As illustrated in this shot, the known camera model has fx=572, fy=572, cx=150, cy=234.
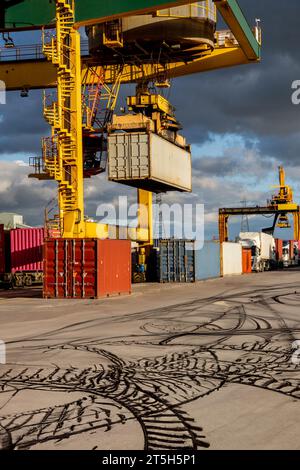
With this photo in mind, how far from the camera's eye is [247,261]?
201 ft

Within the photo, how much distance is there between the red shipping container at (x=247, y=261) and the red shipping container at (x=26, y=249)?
28.2 m

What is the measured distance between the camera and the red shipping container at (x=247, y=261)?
61.0 meters

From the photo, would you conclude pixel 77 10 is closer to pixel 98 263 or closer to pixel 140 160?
pixel 140 160

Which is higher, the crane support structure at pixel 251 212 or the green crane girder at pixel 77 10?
the green crane girder at pixel 77 10

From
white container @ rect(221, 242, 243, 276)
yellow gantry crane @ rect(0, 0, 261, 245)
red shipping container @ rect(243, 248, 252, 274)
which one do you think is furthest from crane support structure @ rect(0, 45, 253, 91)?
red shipping container @ rect(243, 248, 252, 274)

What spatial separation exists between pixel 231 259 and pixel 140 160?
889 inches

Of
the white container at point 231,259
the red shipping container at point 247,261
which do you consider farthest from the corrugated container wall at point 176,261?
the red shipping container at point 247,261

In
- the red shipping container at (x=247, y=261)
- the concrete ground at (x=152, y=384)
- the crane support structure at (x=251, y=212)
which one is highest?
the crane support structure at (x=251, y=212)

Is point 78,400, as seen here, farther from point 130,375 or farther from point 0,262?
point 0,262

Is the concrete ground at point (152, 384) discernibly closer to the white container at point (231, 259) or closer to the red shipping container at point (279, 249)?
the white container at point (231, 259)

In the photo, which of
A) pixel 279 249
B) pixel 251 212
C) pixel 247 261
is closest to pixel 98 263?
pixel 247 261

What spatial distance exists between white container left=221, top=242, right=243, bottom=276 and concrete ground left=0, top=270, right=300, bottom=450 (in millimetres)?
35283

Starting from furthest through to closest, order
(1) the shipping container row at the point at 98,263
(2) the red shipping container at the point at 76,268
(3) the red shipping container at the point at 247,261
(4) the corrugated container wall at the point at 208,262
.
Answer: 1. (3) the red shipping container at the point at 247,261
2. (4) the corrugated container wall at the point at 208,262
3. (1) the shipping container row at the point at 98,263
4. (2) the red shipping container at the point at 76,268
